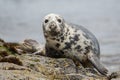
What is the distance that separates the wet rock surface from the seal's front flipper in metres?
0.33

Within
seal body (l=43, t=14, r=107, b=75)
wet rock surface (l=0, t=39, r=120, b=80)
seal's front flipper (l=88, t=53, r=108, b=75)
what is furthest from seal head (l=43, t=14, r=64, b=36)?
seal's front flipper (l=88, t=53, r=108, b=75)

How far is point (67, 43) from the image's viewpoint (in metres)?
16.8

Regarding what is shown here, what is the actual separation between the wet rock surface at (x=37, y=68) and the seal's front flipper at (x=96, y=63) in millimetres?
335

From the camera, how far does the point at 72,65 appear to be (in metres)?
15.4

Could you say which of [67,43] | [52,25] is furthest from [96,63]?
[52,25]

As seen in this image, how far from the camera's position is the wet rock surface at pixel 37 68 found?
12.8m

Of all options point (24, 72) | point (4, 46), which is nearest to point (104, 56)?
point (4, 46)

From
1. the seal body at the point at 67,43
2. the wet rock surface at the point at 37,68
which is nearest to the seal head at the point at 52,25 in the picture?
the seal body at the point at 67,43

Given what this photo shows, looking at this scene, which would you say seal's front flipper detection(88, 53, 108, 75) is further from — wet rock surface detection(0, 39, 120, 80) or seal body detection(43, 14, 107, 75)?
wet rock surface detection(0, 39, 120, 80)

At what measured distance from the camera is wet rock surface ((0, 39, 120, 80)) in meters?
12.8

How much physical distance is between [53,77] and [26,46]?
4863mm

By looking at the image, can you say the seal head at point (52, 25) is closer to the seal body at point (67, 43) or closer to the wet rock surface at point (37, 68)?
the seal body at point (67, 43)

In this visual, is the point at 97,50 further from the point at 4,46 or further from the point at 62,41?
the point at 4,46

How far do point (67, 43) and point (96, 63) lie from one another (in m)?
0.96
